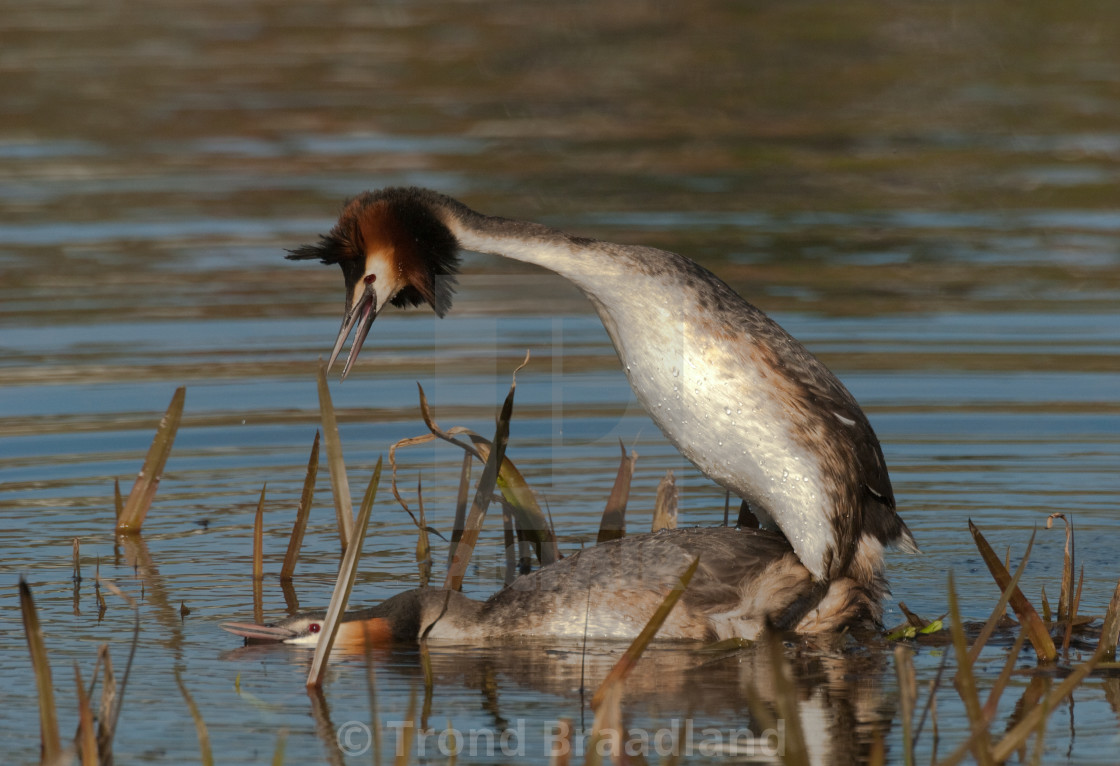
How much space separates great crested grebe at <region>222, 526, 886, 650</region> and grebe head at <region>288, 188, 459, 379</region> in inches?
36.2

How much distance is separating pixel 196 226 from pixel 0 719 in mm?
8830

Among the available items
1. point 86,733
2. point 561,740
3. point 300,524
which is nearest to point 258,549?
point 300,524

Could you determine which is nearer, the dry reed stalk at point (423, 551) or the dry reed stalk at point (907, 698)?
the dry reed stalk at point (907, 698)

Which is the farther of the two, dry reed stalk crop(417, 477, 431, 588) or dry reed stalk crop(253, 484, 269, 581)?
dry reed stalk crop(417, 477, 431, 588)

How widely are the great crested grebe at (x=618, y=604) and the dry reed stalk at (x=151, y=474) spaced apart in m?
1.45

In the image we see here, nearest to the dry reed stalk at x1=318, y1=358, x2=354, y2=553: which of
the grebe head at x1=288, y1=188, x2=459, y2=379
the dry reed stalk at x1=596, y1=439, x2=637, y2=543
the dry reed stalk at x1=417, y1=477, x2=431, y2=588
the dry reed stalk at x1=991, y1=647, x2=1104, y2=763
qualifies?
the grebe head at x1=288, y1=188, x2=459, y2=379

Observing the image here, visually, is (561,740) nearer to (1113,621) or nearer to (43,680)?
(43,680)

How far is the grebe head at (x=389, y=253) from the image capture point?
624 cm

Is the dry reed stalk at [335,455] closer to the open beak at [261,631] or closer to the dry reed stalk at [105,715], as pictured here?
the open beak at [261,631]

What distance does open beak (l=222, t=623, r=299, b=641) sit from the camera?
6070 mm

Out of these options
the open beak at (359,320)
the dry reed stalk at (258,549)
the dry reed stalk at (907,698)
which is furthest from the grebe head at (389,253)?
the dry reed stalk at (907,698)

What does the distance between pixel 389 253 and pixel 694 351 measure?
112 centimetres

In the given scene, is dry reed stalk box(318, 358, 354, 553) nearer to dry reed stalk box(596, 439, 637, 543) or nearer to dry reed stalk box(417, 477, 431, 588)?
dry reed stalk box(417, 477, 431, 588)

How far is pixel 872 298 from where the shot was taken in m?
11.6
